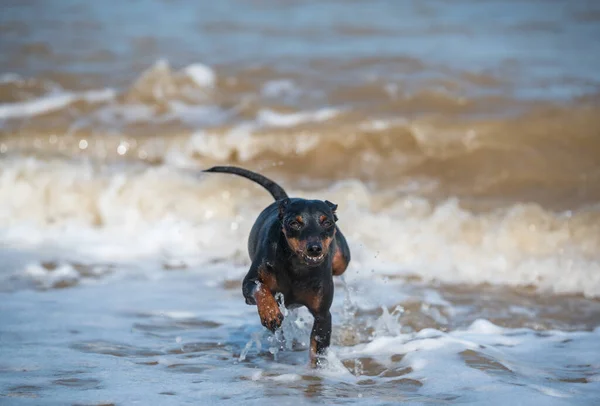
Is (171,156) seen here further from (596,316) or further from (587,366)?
(587,366)

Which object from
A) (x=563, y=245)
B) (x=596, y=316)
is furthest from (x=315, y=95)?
(x=596, y=316)

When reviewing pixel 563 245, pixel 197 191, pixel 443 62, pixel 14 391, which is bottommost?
pixel 14 391

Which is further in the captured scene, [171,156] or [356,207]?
[171,156]

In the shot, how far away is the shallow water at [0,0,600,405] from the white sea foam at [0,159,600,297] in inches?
1.2

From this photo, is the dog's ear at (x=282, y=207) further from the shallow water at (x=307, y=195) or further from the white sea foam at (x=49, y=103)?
the white sea foam at (x=49, y=103)

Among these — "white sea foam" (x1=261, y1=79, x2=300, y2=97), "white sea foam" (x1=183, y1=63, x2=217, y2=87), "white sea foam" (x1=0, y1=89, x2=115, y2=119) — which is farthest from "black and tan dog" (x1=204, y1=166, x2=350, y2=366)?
"white sea foam" (x1=183, y1=63, x2=217, y2=87)

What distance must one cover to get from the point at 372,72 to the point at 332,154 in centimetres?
350

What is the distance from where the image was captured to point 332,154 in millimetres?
11961

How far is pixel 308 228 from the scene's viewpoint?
16.0ft

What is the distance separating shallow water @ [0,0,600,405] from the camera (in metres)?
5.60

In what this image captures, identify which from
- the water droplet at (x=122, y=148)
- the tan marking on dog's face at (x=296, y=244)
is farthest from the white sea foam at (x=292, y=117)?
the tan marking on dog's face at (x=296, y=244)

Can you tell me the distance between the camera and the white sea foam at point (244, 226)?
8.52m

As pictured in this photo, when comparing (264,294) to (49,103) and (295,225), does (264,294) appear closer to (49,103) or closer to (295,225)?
(295,225)

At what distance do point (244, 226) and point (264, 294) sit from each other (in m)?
4.47
